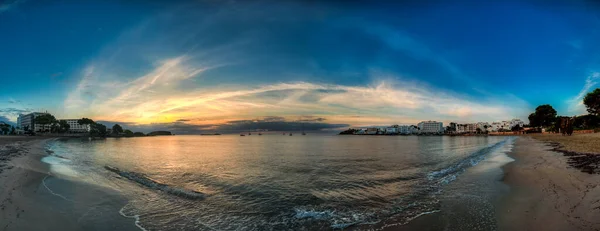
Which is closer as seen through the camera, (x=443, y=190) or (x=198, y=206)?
(x=198, y=206)

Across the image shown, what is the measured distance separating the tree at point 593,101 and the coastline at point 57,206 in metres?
78.6

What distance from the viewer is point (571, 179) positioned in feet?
39.9

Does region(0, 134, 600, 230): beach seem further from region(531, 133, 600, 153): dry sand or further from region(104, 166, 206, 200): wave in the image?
region(531, 133, 600, 153): dry sand

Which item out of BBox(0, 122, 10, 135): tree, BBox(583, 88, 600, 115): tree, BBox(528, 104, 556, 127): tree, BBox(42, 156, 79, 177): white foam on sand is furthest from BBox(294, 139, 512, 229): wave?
BBox(0, 122, 10, 135): tree

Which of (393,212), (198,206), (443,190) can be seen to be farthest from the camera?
(443,190)

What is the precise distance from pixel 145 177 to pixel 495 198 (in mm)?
18888

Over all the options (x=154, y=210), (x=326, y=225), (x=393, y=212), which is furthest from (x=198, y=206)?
(x=393, y=212)

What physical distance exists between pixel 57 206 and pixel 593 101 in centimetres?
8128

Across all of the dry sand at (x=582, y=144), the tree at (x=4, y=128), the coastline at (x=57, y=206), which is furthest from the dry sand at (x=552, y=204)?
the tree at (x=4, y=128)

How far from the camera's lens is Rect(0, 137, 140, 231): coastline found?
7.57 m

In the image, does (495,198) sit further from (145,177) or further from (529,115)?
(529,115)

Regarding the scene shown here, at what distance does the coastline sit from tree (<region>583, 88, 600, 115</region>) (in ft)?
258

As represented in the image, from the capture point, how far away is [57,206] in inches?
371

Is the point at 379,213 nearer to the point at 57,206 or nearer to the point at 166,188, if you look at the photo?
the point at 166,188
